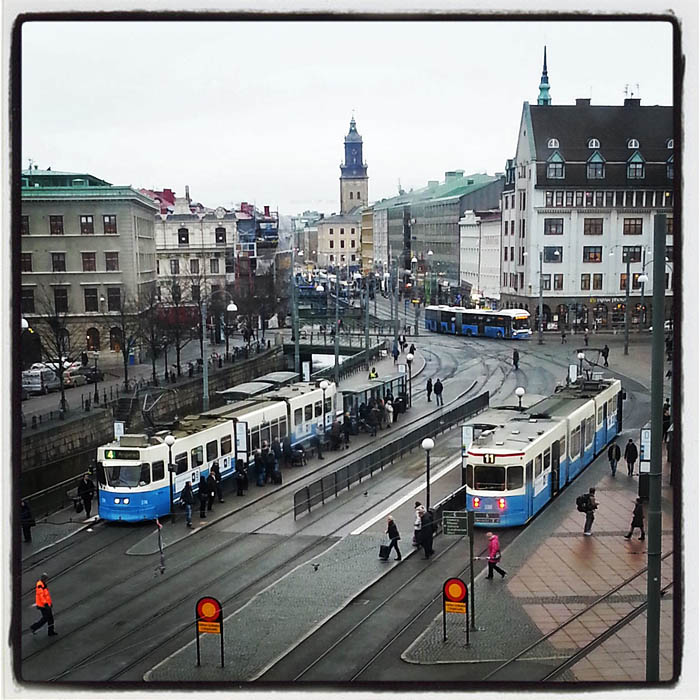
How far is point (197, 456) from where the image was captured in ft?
68.2

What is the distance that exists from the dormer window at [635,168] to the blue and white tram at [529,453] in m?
18.9

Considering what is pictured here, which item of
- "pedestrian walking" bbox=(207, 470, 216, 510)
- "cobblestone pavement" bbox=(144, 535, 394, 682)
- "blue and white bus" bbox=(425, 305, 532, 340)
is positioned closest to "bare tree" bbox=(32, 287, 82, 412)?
A: "pedestrian walking" bbox=(207, 470, 216, 510)

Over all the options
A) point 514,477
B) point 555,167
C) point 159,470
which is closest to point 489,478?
point 514,477

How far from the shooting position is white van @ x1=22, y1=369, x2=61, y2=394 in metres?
30.9

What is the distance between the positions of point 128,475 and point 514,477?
7202 millimetres

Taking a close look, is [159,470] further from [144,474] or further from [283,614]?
[283,614]

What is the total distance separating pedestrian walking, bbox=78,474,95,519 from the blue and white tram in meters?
7.52

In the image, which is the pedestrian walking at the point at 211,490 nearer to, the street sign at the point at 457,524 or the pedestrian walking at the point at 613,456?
the street sign at the point at 457,524

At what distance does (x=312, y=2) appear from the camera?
24.8 feet

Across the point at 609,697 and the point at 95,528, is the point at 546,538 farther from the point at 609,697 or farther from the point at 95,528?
the point at 609,697

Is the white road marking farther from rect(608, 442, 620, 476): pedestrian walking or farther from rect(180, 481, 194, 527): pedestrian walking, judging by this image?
rect(608, 442, 620, 476): pedestrian walking

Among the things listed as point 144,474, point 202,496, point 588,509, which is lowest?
point 202,496

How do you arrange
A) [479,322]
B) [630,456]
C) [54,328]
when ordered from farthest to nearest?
1. [479,322]
2. [54,328]
3. [630,456]

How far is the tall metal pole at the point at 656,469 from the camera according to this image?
8156 mm
